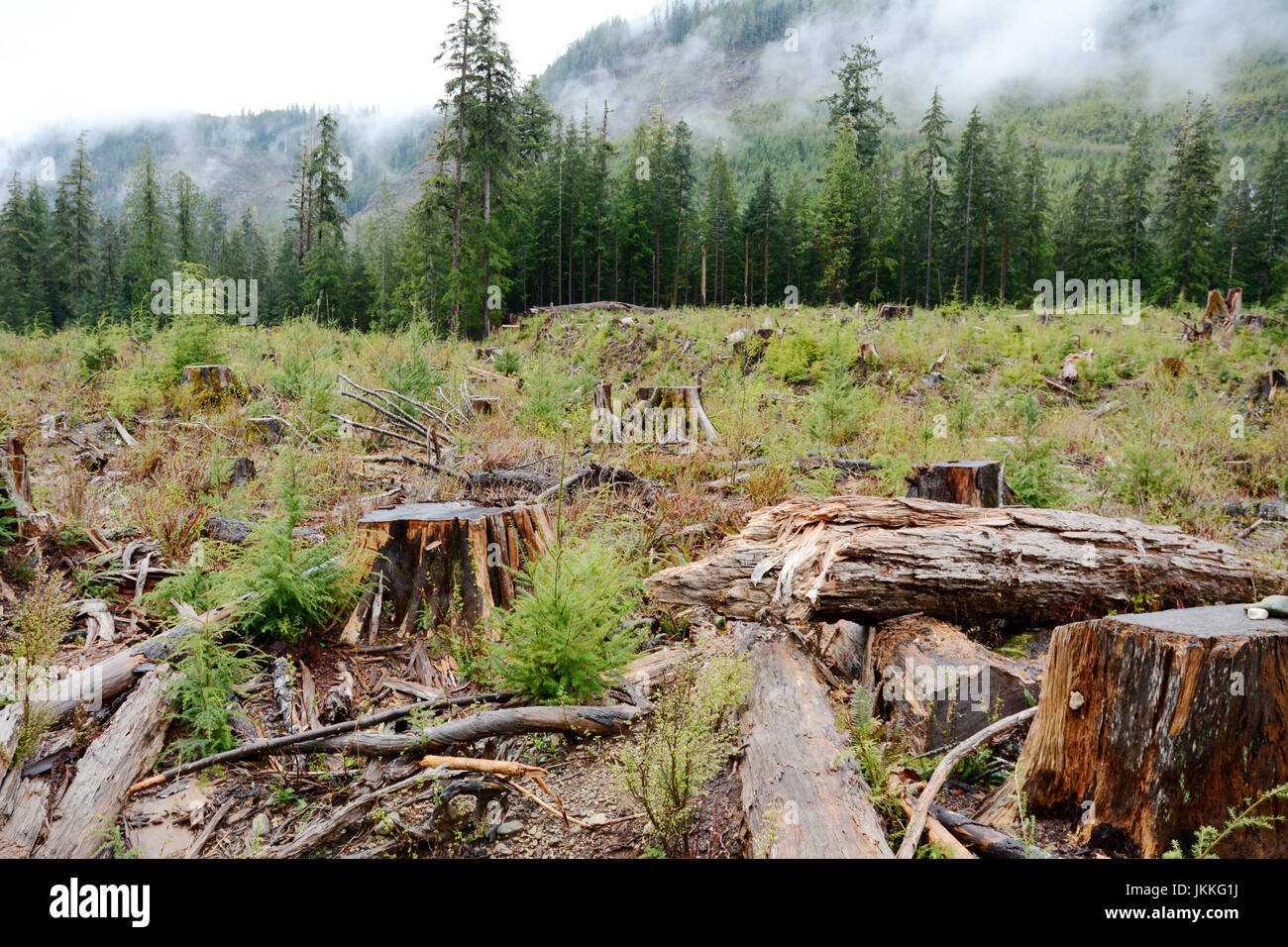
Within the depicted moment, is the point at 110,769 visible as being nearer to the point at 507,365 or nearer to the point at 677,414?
the point at 677,414

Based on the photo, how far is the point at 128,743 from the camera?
97.0 inches

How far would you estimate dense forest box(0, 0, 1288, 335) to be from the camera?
3812 centimetres

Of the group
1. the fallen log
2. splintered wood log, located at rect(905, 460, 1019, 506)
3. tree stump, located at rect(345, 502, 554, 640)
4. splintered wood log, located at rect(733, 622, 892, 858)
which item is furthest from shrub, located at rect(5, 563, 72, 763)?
splintered wood log, located at rect(905, 460, 1019, 506)

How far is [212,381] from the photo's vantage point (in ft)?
27.9

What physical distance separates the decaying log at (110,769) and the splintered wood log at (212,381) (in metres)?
6.90

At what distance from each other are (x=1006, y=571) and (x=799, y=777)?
1.86 m

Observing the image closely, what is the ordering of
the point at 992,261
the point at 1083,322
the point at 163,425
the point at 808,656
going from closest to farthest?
the point at 808,656, the point at 163,425, the point at 1083,322, the point at 992,261

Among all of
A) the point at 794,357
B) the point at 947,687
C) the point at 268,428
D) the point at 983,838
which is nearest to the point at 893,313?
the point at 794,357

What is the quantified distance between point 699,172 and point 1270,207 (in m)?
85.2

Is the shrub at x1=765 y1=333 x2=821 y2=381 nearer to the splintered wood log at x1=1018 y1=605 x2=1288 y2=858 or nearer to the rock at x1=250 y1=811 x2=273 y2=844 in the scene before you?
the splintered wood log at x1=1018 y1=605 x2=1288 y2=858

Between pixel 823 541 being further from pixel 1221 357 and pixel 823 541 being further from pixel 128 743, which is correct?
pixel 1221 357

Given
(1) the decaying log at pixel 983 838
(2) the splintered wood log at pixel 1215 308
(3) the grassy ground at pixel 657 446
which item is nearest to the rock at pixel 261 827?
(3) the grassy ground at pixel 657 446
